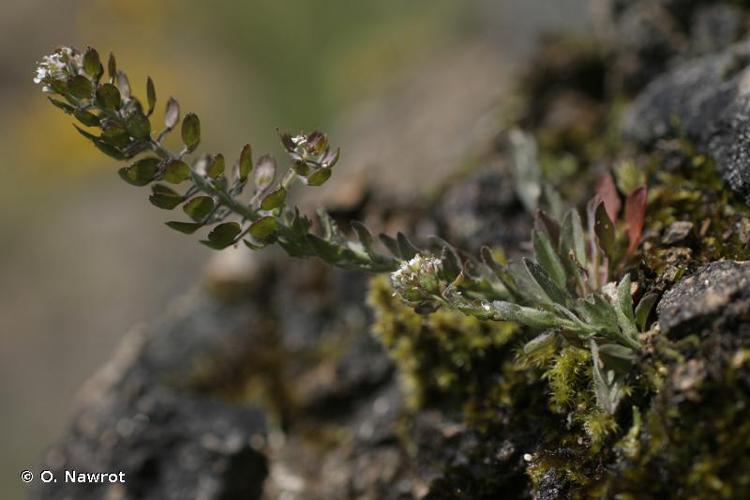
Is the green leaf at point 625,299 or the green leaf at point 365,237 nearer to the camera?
the green leaf at point 625,299

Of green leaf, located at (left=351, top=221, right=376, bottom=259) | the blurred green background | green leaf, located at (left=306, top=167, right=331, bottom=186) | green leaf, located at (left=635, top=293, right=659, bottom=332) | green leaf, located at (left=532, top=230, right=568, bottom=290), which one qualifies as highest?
the blurred green background

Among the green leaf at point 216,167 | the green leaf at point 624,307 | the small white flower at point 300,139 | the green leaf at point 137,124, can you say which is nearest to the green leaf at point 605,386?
the green leaf at point 624,307

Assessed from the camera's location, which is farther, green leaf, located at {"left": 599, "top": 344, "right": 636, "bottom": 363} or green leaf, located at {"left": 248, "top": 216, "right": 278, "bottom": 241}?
green leaf, located at {"left": 248, "top": 216, "right": 278, "bottom": 241}

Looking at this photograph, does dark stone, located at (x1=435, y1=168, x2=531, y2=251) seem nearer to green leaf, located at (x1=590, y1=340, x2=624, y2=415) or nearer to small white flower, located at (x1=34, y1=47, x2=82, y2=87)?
green leaf, located at (x1=590, y1=340, x2=624, y2=415)

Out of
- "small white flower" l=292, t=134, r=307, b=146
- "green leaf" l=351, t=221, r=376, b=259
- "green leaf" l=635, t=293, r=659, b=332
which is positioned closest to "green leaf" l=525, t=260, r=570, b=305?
"green leaf" l=635, t=293, r=659, b=332

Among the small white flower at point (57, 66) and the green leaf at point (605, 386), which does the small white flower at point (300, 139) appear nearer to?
the small white flower at point (57, 66)

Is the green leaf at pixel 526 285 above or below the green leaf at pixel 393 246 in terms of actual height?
below

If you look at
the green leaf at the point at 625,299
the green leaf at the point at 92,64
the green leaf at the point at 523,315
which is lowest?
the green leaf at the point at 625,299
